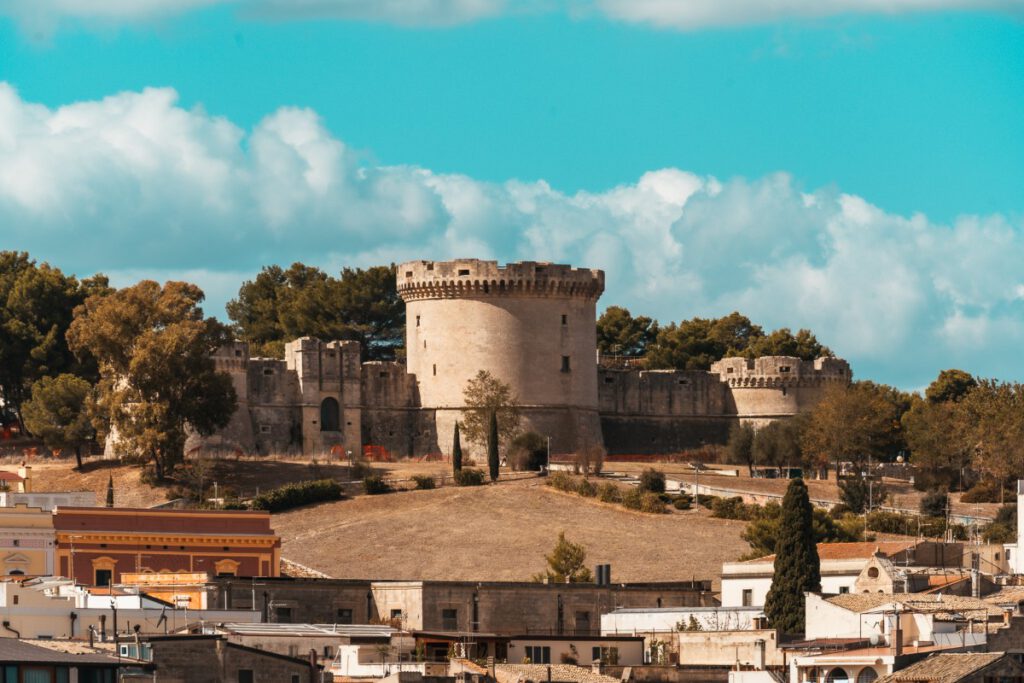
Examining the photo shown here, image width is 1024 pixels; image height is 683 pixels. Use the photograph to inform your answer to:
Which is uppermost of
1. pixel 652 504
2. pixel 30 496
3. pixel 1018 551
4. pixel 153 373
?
pixel 153 373

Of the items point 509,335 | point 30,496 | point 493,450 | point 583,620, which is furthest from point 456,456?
point 583,620

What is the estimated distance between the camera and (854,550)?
268ft

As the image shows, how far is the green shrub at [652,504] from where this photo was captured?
99938 mm

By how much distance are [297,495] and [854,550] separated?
2619 cm

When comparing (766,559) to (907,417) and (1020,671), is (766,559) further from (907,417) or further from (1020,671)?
(907,417)

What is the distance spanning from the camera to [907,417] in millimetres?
123812

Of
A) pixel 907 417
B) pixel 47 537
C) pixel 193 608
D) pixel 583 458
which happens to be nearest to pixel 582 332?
pixel 583 458

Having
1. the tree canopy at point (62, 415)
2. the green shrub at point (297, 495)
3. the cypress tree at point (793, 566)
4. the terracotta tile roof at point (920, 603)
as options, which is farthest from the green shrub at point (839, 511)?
the terracotta tile roof at point (920, 603)

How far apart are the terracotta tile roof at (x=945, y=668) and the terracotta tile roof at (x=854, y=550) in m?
24.1

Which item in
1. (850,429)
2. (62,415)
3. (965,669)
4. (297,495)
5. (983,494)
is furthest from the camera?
(850,429)

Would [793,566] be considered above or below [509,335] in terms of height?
below

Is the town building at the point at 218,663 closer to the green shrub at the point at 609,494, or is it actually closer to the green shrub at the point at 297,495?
the green shrub at the point at 297,495

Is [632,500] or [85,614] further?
[632,500]

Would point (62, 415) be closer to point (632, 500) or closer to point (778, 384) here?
point (632, 500)
